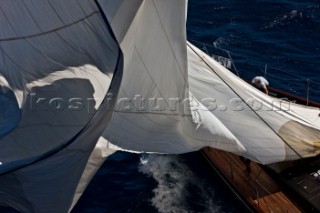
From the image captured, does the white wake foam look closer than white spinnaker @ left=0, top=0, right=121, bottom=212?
No

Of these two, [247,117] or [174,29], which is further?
[247,117]

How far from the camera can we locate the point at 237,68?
22.4 m

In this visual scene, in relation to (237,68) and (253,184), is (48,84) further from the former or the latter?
(237,68)

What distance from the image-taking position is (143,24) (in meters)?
8.65

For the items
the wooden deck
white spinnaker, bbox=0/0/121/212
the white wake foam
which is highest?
white spinnaker, bbox=0/0/121/212

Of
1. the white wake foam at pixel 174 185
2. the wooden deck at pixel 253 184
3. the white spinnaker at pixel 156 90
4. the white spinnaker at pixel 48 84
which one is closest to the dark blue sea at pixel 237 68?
the white wake foam at pixel 174 185

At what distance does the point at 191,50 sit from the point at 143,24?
4.22 m

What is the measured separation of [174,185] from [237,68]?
357 inches

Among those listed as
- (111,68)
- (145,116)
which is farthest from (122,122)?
(111,68)

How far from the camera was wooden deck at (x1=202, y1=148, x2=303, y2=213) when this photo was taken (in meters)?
13.3

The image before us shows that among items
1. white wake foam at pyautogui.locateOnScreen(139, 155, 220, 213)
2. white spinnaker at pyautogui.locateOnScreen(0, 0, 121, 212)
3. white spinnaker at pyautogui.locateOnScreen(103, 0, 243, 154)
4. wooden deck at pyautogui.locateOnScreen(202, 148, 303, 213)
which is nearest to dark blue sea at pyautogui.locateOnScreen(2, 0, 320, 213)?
white wake foam at pyautogui.locateOnScreen(139, 155, 220, 213)

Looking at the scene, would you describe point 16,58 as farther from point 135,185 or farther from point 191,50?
point 135,185

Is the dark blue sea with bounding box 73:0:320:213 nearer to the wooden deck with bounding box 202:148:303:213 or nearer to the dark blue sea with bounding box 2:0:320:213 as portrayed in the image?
the dark blue sea with bounding box 2:0:320:213

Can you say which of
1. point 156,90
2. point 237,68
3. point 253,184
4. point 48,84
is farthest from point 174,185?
point 237,68
